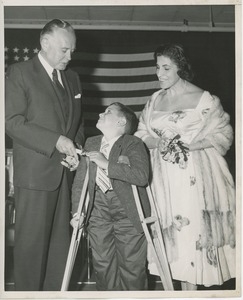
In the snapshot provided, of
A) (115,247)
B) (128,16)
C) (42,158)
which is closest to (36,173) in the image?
(42,158)

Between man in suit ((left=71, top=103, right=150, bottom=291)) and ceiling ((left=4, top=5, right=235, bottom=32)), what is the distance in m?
0.75

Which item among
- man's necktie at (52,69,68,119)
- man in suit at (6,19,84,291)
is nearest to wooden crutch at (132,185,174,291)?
man in suit at (6,19,84,291)

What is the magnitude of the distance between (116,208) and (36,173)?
538 mm

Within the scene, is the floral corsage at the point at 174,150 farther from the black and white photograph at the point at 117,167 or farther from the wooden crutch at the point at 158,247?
the wooden crutch at the point at 158,247

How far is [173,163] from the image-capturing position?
106 inches

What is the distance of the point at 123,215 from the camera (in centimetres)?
250

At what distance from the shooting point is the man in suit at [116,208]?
249 cm

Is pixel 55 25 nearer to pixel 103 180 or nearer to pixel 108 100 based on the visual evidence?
pixel 108 100

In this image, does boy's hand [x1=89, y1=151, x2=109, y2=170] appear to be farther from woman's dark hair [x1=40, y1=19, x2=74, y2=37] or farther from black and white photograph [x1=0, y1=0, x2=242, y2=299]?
woman's dark hair [x1=40, y1=19, x2=74, y2=37]

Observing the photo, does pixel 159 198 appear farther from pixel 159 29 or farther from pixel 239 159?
pixel 159 29

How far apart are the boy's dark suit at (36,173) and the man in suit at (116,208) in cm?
17

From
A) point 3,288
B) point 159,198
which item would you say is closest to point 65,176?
point 159,198

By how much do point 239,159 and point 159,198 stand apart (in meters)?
0.59

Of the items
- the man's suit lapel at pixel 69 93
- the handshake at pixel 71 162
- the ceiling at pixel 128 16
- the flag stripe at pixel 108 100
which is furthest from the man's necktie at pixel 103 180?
the ceiling at pixel 128 16
